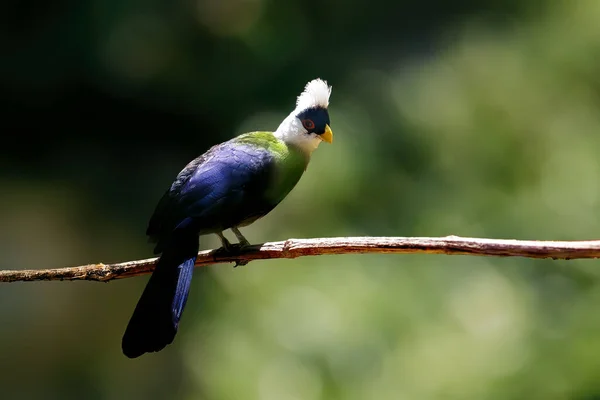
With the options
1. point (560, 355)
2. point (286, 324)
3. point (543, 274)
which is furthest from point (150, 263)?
point (543, 274)

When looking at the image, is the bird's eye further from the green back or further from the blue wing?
the blue wing

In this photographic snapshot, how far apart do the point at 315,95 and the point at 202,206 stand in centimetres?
52

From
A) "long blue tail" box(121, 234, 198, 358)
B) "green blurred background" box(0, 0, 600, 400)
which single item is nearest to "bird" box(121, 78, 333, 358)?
"long blue tail" box(121, 234, 198, 358)

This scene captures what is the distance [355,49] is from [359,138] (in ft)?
3.52

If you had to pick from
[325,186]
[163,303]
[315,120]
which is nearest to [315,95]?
[315,120]

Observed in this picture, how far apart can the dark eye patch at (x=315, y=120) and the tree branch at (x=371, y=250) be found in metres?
0.36

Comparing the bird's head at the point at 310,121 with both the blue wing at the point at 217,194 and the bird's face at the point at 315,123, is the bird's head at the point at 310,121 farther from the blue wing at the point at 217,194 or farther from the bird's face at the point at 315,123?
the blue wing at the point at 217,194

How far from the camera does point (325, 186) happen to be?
3.91 m

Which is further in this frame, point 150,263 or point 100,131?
point 100,131

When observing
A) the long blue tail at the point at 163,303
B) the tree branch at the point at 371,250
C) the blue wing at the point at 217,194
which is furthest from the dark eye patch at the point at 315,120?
the long blue tail at the point at 163,303

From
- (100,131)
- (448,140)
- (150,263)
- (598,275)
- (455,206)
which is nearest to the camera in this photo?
(150,263)

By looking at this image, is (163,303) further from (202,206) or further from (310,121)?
(310,121)

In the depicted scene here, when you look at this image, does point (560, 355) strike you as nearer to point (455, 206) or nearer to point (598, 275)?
point (598, 275)

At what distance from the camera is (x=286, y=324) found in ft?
11.5
